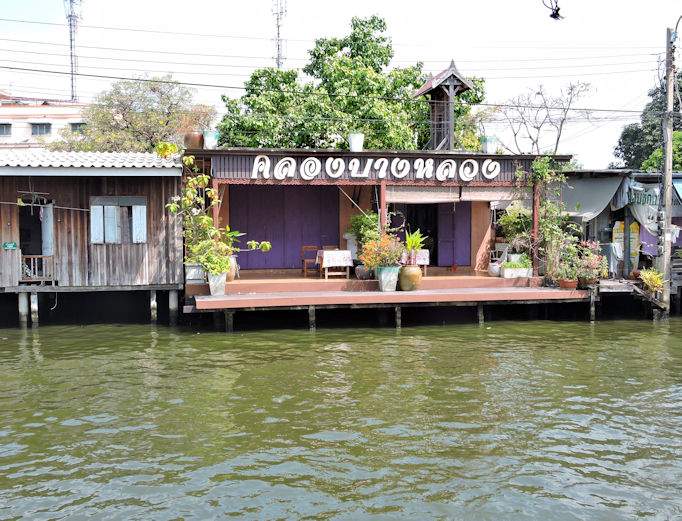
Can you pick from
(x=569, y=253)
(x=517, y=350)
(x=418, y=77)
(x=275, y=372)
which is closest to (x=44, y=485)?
(x=275, y=372)

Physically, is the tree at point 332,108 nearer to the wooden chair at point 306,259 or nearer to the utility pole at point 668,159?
the wooden chair at point 306,259

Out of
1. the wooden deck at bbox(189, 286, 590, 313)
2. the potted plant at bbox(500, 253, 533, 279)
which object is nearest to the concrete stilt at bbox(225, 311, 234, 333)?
the wooden deck at bbox(189, 286, 590, 313)

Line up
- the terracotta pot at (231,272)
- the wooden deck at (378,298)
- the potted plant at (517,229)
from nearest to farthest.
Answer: the wooden deck at (378,298), the terracotta pot at (231,272), the potted plant at (517,229)

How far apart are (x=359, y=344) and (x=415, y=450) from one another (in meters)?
5.85

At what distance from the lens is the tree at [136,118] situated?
1088 inches

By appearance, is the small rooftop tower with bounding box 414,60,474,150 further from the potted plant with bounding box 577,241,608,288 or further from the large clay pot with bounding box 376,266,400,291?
the large clay pot with bounding box 376,266,400,291

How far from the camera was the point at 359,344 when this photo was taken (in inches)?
492

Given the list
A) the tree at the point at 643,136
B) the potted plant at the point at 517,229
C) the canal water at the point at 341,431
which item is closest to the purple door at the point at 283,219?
the potted plant at the point at 517,229

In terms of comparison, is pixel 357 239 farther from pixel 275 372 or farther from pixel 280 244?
pixel 275 372

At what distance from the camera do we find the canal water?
18.2 feet

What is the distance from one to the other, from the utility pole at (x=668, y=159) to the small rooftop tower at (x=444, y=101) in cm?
509

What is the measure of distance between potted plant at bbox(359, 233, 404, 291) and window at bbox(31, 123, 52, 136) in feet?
113

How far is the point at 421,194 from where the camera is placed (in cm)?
1583

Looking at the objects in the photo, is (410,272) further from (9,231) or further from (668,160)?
(9,231)
